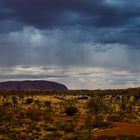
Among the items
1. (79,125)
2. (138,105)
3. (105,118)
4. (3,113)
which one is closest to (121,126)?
(79,125)

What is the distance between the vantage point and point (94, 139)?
52.2 meters

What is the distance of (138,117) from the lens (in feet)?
261

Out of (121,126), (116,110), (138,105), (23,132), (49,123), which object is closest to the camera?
(23,132)

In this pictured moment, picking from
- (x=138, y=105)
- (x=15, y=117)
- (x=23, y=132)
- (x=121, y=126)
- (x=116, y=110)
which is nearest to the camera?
(x=23, y=132)

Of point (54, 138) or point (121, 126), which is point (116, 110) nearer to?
point (121, 126)

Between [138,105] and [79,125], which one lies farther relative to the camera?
[138,105]

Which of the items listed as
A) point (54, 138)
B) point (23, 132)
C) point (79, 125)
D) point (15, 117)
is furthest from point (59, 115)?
point (54, 138)

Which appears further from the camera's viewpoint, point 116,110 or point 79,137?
point 116,110

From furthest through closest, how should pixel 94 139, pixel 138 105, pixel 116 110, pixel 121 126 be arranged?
pixel 138 105 → pixel 116 110 → pixel 121 126 → pixel 94 139

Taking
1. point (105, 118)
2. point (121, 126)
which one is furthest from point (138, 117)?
point (121, 126)

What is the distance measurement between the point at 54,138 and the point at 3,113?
2448 centimetres

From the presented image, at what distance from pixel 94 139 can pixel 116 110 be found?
1572 inches

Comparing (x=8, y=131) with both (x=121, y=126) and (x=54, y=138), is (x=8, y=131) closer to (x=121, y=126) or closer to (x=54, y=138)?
(x=54, y=138)

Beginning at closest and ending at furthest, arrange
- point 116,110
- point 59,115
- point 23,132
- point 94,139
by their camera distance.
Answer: point 94,139, point 23,132, point 59,115, point 116,110
